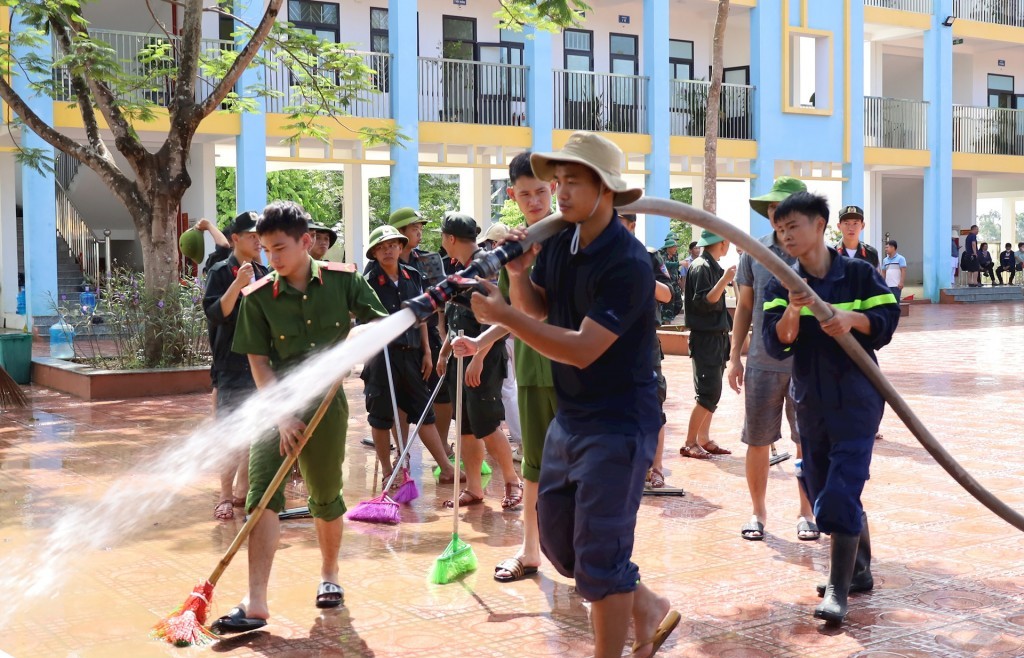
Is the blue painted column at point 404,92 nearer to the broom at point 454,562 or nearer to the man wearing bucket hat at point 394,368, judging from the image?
the man wearing bucket hat at point 394,368

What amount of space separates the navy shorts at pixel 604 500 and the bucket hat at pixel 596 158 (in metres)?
0.84

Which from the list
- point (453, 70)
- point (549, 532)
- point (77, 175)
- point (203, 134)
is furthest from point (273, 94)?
point (549, 532)

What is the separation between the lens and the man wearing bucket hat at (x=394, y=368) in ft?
25.8

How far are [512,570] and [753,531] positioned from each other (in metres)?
1.54

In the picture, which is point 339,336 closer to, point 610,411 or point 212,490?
point 610,411

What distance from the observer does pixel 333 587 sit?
523cm

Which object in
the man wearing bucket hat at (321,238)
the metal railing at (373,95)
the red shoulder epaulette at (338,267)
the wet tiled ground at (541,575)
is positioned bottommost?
the wet tiled ground at (541,575)

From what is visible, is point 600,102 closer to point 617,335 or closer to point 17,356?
point 17,356

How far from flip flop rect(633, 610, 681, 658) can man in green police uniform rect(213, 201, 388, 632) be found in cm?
154

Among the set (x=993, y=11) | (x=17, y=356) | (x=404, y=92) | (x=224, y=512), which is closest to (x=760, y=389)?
(x=224, y=512)

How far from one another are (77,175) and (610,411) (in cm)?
2378

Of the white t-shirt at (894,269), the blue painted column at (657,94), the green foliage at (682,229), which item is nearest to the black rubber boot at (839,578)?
the blue painted column at (657,94)

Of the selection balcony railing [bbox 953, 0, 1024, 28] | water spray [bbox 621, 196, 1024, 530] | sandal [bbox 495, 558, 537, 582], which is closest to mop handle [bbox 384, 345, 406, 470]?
sandal [bbox 495, 558, 537, 582]

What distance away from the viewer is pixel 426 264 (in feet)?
27.9
